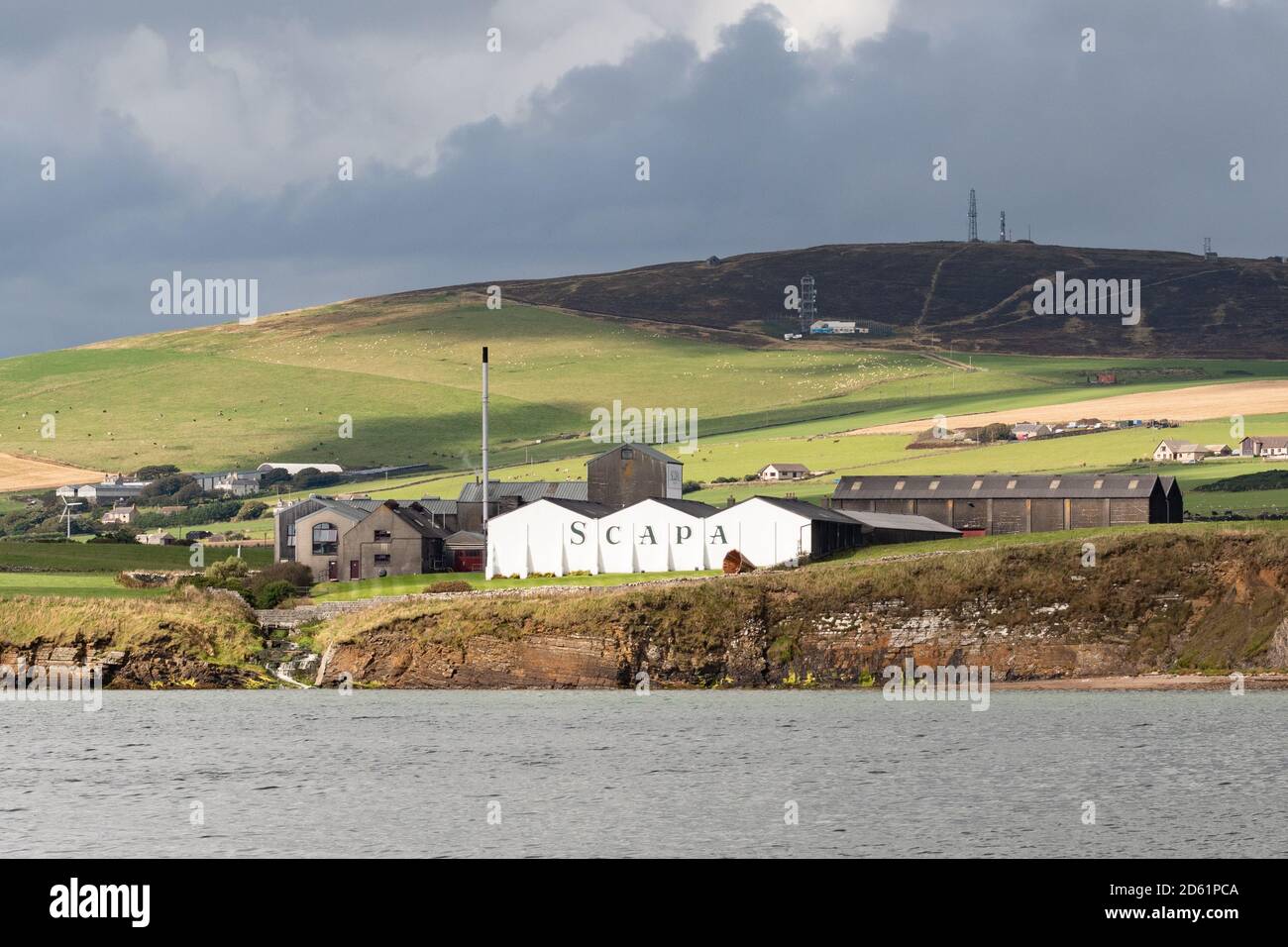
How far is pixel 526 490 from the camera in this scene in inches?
4719

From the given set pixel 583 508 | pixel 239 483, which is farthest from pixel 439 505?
pixel 239 483

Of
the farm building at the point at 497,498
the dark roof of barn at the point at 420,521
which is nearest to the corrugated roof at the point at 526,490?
the farm building at the point at 497,498

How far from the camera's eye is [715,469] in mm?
151625

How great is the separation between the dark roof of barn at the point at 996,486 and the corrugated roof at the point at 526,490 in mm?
17620

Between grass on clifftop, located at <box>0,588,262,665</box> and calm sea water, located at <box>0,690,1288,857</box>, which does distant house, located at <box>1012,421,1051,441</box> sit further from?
grass on clifftop, located at <box>0,588,262,665</box>

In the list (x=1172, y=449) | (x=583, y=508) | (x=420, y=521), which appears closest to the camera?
(x=583, y=508)

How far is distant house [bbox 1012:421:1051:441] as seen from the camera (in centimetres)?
15750

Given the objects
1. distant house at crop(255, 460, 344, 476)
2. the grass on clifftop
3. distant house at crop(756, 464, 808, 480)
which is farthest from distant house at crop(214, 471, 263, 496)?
the grass on clifftop

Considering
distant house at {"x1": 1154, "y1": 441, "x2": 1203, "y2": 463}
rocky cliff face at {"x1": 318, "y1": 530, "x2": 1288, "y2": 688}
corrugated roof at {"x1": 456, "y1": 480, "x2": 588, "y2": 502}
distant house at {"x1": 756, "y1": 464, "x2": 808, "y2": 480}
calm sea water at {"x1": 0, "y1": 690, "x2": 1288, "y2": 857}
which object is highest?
distant house at {"x1": 1154, "y1": 441, "x2": 1203, "y2": 463}

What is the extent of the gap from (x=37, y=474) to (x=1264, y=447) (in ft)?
382

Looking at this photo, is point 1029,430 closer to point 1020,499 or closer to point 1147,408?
point 1147,408

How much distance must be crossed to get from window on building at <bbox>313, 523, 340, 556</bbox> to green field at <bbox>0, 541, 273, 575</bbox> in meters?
5.96

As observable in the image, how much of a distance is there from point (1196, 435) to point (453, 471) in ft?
221
